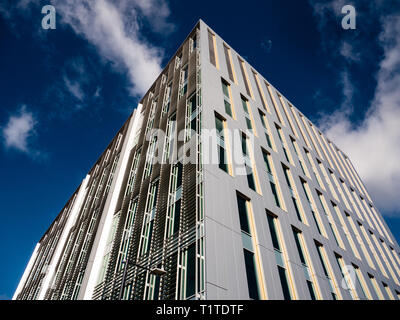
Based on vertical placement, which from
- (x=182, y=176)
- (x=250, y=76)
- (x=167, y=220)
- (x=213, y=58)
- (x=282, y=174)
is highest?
(x=250, y=76)

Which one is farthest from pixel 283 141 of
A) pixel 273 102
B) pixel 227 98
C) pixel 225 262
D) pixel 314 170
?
pixel 225 262

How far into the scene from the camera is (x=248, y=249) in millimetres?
14617

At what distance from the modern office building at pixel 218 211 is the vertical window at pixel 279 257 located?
0.25ft

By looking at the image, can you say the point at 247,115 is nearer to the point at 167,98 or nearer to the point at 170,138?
the point at 170,138

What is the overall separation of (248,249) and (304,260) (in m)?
6.07

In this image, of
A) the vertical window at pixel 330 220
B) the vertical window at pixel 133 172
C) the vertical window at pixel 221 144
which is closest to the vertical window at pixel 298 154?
the vertical window at pixel 330 220

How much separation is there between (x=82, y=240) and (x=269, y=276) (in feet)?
63.7

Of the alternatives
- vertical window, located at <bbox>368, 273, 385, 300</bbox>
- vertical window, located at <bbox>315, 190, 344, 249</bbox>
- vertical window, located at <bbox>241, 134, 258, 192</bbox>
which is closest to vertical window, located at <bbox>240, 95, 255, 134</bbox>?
vertical window, located at <bbox>241, 134, 258, 192</bbox>

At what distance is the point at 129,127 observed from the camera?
34812mm

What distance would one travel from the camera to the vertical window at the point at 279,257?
15.1 m

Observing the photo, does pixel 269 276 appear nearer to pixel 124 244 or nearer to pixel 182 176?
pixel 182 176

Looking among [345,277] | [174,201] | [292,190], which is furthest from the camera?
[292,190]

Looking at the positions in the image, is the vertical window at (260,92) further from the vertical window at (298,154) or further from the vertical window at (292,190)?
the vertical window at (292,190)
